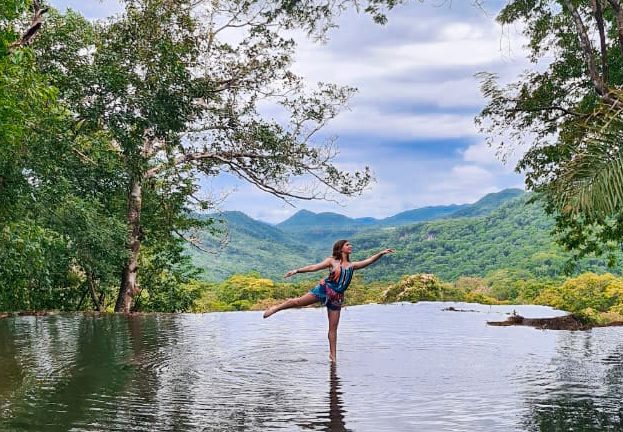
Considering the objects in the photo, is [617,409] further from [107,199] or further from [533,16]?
[107,199]

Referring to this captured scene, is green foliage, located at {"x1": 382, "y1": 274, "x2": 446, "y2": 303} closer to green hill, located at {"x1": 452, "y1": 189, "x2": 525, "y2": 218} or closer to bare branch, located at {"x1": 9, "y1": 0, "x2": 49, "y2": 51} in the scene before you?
bare branch, located at {"x1": 9, "y1": 0, "x2": 49, "y2": 51}

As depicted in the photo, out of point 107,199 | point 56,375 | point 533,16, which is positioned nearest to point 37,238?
point 56,375

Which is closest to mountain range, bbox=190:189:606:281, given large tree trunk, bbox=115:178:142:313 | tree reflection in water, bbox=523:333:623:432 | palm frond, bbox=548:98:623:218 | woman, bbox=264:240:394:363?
large tree trunk, bbox=115:178:142:313

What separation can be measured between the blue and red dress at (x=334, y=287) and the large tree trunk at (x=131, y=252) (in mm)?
13556

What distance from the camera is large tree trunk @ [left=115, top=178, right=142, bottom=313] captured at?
22672mm

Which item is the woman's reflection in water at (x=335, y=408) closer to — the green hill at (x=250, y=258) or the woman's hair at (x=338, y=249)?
the woman's hair at (x=338, y=249)

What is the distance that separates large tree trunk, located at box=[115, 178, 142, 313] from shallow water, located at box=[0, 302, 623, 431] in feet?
26.3

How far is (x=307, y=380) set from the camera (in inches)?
333

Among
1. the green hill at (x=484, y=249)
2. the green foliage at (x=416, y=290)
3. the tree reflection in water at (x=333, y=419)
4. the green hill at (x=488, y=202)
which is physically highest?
the green hill at (x=488, y=202)

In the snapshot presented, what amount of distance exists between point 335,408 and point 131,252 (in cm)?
1690

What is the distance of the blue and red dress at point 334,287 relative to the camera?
9.93 metres

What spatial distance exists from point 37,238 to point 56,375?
5.72 meters

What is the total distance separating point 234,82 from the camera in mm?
24109

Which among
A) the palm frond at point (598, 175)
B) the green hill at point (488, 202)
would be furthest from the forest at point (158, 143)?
the green hill at point (488, 202)
